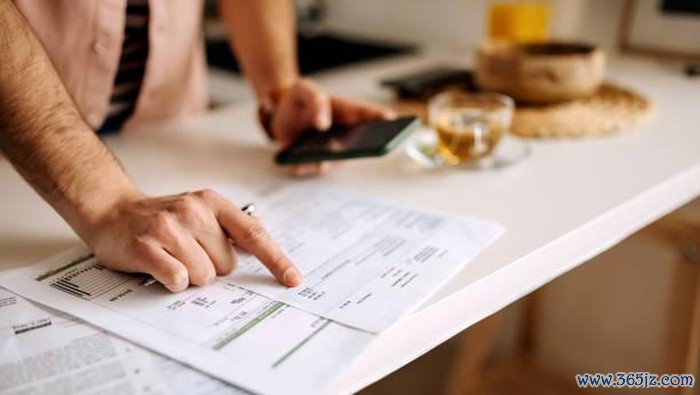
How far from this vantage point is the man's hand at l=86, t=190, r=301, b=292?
0.55 metres

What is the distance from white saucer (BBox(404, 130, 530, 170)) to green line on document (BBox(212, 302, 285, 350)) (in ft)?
1.24

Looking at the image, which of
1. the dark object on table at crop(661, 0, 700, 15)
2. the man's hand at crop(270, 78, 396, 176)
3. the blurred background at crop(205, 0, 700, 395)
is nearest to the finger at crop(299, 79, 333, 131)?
the man's hand at crop(270, 78, 396, 176)

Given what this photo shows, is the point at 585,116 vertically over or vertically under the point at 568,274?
over

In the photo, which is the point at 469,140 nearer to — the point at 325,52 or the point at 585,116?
the point at 585,116

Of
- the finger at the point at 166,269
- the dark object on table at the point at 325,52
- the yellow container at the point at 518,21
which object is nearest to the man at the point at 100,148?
the finger at the point at 166,269

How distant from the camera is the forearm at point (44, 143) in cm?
61

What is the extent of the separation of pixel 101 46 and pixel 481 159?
0.52 meters

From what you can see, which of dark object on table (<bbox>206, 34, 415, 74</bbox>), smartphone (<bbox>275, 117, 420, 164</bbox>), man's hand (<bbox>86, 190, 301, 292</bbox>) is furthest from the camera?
dark object on table (<bbox>206, 34, 415, 74</bbox>)

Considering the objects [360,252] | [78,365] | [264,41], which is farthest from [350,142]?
[78,365]

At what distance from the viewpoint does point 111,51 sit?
0.90 meters

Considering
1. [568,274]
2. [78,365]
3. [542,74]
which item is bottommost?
[568,274]

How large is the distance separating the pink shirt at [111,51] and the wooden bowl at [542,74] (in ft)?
1.53

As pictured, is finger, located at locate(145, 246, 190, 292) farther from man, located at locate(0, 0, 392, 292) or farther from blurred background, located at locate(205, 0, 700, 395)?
blurred background, located at locate(205, 0, 700, 395)

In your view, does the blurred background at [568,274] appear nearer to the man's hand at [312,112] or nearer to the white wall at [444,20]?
the white wall at [444,20]
